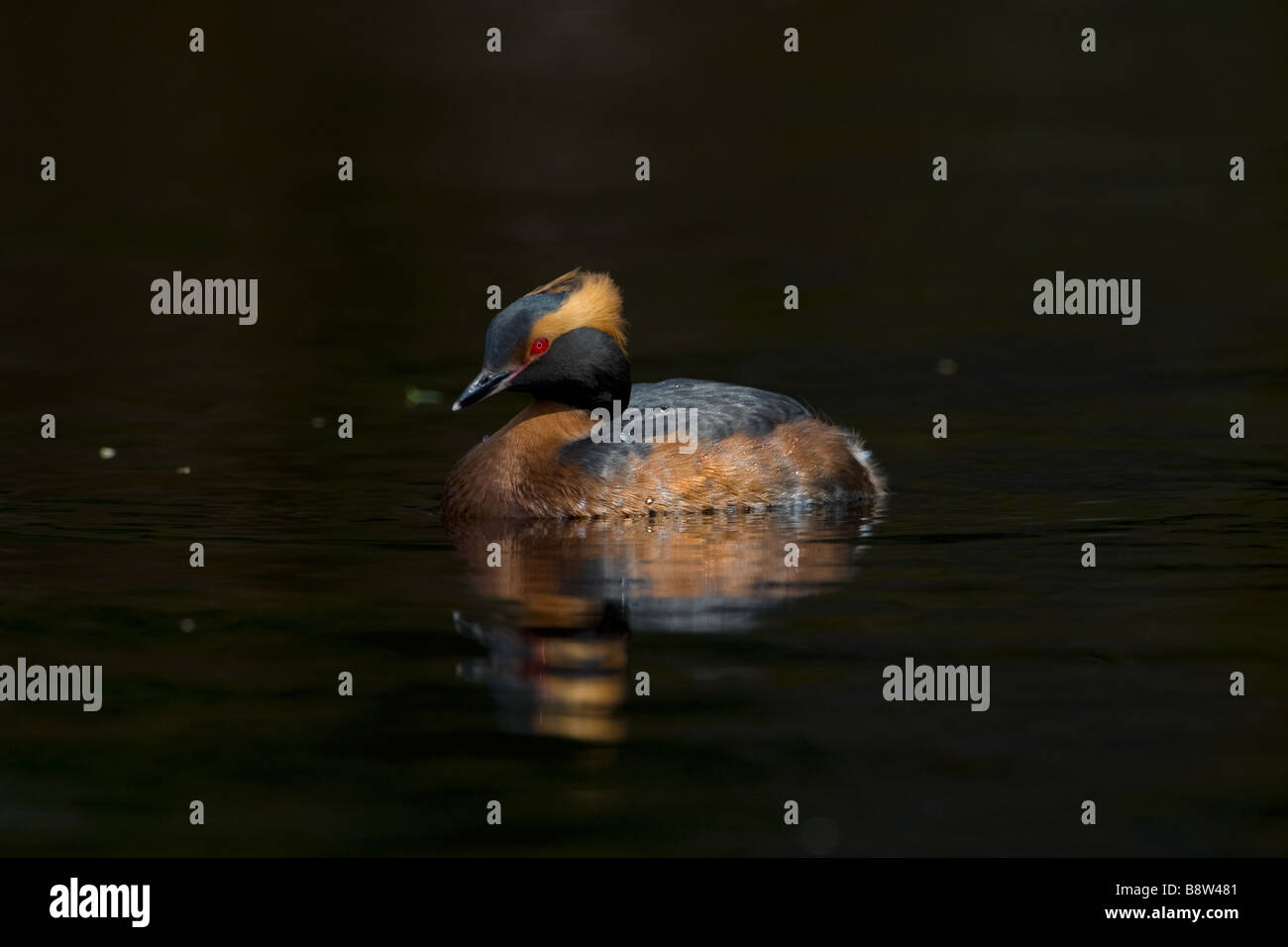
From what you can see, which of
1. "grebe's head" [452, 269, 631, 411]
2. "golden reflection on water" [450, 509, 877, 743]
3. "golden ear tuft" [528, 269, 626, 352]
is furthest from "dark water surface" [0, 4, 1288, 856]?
"golden ear tuft" [528, 269, 626, 352]

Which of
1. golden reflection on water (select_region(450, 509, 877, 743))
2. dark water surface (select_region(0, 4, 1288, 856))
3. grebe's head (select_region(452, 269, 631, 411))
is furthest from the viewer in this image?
grebe's head (select_region(452, 269, 631, 411))

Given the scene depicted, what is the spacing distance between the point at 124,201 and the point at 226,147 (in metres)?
3.53

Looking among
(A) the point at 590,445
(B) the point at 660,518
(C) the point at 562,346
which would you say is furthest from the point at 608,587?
(C) the point at 562,346

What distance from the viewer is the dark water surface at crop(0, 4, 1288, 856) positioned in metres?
8.72

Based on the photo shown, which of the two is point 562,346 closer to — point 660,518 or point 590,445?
point 590,445

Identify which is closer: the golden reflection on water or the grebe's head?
the golden reflection on water

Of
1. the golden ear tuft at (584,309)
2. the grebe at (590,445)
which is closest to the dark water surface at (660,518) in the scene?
the grebe at (590,445)

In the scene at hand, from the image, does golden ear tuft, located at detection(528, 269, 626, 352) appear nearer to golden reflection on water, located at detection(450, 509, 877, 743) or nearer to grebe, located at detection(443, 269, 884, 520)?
grebe, located at detection(443, 269, 884, 520)

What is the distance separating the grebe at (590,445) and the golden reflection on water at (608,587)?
0.15 m

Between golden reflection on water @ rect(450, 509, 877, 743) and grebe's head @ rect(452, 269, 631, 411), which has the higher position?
grebe's head @ rect(452, 269, 631, 411)

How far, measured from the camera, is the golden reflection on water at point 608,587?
9.88 meters

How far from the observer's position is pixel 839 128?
32344mm

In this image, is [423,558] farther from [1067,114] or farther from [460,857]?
[1067,114]

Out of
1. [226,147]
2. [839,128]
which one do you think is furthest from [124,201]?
[839,128]
